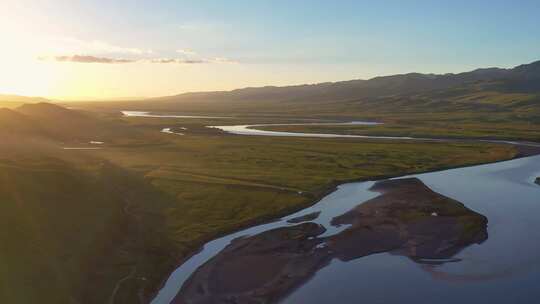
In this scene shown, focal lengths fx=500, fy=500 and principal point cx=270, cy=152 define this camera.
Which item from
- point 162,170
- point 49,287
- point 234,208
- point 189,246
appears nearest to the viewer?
point 49,287

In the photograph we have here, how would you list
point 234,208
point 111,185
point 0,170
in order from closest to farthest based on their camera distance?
1. point 0,170
2. point 234,208
3. point 111,185

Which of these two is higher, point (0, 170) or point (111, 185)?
point (0, 170)

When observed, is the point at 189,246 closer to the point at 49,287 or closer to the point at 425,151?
the point at 49,287

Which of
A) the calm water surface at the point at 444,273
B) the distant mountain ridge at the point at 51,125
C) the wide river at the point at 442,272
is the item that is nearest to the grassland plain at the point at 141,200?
the wide river at the point at 442,272

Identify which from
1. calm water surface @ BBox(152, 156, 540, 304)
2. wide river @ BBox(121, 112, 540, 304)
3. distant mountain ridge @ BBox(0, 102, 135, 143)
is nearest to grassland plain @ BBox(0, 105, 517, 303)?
wide river @ BBox(121, 112, 540, 304)

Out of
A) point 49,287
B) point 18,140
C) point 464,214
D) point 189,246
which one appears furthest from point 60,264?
point 18,140

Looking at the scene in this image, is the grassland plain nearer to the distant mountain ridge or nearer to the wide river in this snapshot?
the wide river
